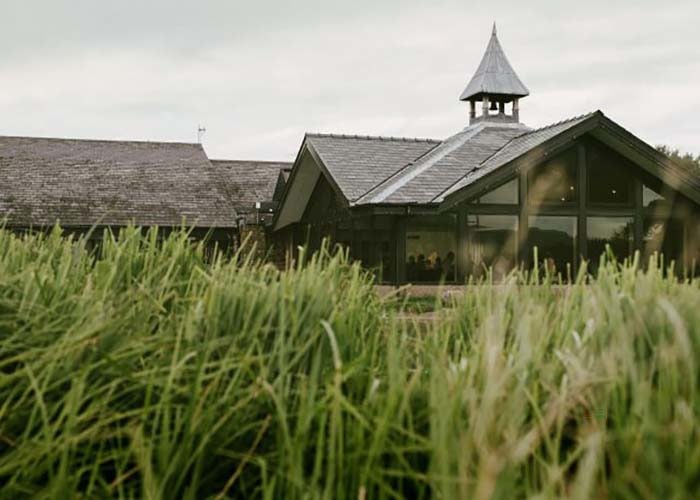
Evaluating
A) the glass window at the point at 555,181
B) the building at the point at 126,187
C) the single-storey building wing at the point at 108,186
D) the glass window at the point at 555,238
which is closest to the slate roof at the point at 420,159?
the glass window at the point at 555,181

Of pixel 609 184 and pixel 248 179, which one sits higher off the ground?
pixel 248 179

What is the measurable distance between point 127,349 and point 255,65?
16792mm

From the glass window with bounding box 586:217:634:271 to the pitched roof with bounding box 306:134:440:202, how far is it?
516 centimetres

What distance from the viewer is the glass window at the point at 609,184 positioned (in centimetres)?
2003

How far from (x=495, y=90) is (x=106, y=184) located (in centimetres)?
1358

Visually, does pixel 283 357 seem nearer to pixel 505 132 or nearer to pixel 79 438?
pixel 79 438

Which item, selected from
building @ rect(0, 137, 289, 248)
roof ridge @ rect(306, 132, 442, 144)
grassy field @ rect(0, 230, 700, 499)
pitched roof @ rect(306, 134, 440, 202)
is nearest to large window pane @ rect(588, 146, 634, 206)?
pitched roof @ rect(306, 134, 440, 202)

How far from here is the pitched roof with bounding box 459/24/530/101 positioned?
25766 millimetres

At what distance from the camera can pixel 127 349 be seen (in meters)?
2.26

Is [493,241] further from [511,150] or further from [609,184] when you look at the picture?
[609,184]

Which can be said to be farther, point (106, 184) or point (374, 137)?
point (106, 184)

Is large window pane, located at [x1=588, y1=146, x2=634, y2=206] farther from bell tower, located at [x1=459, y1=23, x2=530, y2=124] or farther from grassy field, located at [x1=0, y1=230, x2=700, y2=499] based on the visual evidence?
grassy field, located at [x1=0, y1=230, x2=700, y2=499]

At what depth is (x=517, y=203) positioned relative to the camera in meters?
19.2

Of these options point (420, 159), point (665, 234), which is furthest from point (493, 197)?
point (665, 234)
